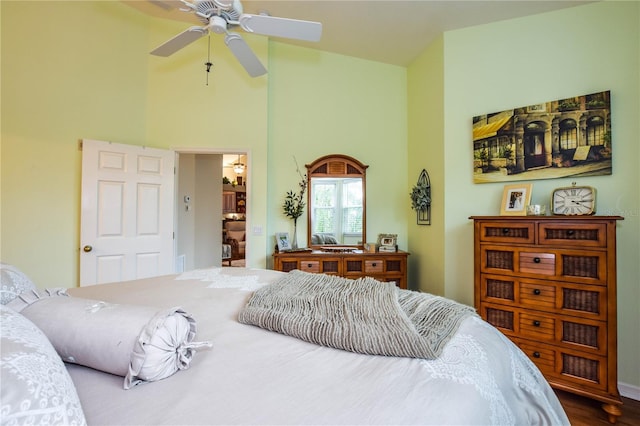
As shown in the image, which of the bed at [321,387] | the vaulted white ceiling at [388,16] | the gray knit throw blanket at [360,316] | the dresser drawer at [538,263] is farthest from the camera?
the vaulted white ceiling at [388,16]

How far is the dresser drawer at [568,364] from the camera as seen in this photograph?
1.79 meters

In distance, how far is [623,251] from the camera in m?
2.01

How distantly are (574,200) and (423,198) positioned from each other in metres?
1.21

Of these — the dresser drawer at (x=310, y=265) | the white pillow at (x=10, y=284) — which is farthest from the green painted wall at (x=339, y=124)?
the white pillow at (x=10, y=284)

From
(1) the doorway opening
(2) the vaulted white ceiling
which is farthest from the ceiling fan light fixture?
(2) the vaulted white ceiling

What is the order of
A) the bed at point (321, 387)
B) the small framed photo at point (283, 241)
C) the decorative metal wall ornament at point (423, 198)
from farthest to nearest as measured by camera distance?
the small framed photo at point (283, 241)
the decorative metal wall ornament at point (423, 198)
the bed at point (321, 387)

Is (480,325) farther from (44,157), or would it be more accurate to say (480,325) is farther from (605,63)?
(44,157)

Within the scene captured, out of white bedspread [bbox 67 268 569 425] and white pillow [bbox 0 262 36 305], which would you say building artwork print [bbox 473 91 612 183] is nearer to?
white bedspread [bbox 67 268 569 425]

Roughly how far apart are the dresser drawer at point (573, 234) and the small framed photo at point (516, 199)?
29 centimetres

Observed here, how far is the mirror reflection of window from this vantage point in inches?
134

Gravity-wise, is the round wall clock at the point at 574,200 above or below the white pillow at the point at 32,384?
above

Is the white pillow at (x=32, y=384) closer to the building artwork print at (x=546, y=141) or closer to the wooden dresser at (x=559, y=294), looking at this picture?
the wooden dresser at (x=559, y=294)

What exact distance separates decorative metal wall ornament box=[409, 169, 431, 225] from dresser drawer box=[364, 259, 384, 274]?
2.14 ft

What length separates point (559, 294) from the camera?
1906mm
